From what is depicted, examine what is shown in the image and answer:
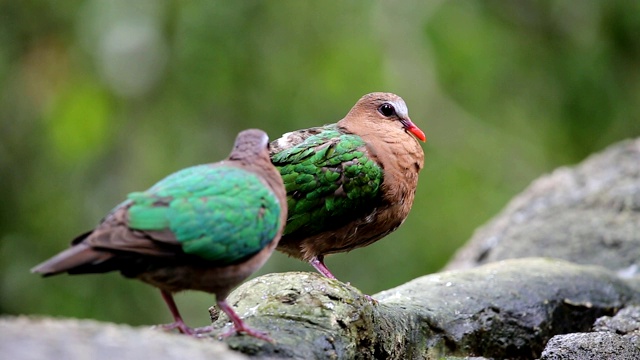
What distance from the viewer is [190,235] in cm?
368

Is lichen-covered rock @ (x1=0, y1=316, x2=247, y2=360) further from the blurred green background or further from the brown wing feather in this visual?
the blurred green background

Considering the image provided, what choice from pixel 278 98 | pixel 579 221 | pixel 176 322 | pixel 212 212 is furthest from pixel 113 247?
pixel 278 98

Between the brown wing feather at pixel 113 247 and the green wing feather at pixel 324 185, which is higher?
the green wing feather at pixel 324 185

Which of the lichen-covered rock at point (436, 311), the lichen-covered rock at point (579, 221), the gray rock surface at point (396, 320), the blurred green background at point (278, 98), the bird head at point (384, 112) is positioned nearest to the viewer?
the gray rock surface at point (396, 320)

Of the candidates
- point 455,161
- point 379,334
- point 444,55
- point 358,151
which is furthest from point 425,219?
point 379,334

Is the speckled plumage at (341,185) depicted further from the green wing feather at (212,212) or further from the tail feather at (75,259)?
the tail feather at (75,259)

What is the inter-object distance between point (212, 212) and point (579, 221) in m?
4.34

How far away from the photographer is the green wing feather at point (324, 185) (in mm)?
5500

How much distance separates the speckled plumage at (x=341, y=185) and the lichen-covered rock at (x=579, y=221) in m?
1.88

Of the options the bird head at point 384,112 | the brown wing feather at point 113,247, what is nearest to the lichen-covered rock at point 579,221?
the bird head at point 384,112

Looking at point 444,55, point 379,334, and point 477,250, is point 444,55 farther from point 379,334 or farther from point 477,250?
point 379,334

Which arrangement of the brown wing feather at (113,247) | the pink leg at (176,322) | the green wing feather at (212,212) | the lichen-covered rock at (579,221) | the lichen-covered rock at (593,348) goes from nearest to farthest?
the brown wing feather at (113,247) → the green wing feather at (212,212) → the pink leg at (176,322) → the lichen-covered rock at (593,348) → the lichen-covered rock at (579,221)

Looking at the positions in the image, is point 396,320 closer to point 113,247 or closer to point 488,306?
point 488,306

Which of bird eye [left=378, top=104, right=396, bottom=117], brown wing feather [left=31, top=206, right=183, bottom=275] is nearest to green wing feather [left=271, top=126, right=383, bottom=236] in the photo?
bird eye [left=378, top=104, right=396, bottom=117]
